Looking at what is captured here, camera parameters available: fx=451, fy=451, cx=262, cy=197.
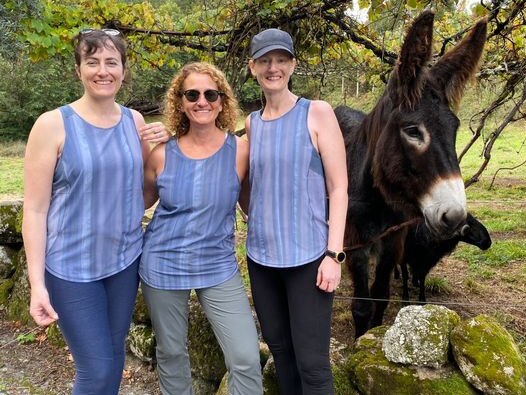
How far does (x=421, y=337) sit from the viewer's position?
2311 mm

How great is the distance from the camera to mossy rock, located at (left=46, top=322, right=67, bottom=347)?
3.77 m

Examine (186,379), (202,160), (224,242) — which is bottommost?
(186,379)

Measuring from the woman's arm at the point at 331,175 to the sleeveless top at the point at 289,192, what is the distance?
4 centimetres

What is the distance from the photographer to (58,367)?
353cm

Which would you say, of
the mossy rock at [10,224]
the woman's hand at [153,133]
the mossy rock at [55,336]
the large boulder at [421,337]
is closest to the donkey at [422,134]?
the large boulder at [421,337]

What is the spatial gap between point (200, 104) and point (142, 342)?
203cm

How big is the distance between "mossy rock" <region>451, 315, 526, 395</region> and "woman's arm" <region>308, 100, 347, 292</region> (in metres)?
0.78

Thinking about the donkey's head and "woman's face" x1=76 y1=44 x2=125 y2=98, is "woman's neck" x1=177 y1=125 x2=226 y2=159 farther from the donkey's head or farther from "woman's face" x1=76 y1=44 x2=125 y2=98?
the donkey's head

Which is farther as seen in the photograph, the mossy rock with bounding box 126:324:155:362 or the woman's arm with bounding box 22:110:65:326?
the mossy rock with bounding box 126:324:155:362

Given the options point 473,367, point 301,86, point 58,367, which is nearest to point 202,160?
point 473,367

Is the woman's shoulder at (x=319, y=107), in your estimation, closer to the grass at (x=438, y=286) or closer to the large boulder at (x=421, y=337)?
the large boulder at (x=421, y=337)

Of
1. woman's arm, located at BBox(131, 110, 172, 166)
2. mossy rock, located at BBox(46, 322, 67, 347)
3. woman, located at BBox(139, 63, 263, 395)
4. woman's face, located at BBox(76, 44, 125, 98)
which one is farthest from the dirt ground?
woman's face, located at BBox(76, 44, 125, 98)

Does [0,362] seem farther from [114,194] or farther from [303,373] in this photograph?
Answer: [303,373]

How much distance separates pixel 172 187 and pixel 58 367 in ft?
7.40
